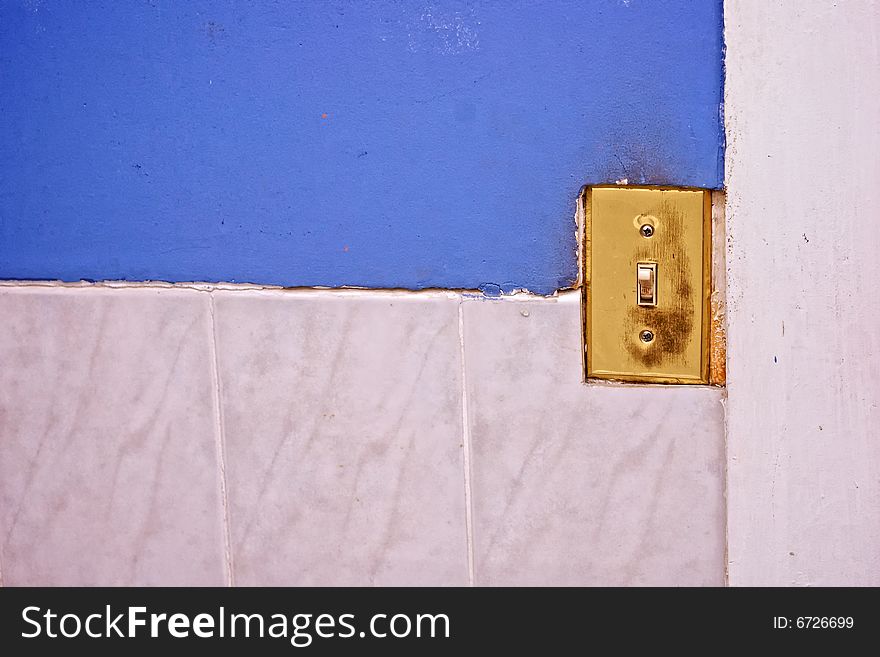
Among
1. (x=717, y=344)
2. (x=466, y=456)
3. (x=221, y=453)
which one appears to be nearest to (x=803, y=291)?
(x=717, y=344)

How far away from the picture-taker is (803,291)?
777mm

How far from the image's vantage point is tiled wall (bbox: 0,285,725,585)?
837 millimetres

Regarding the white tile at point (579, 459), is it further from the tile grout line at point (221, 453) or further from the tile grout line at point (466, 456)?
the tile grout line at point (221, 453)

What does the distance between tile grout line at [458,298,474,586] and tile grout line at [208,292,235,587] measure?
0.95 ft

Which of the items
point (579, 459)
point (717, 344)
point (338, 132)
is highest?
point (338, 132)

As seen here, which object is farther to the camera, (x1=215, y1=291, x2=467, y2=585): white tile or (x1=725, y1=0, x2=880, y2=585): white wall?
(x1=215, y1=291, x2=467, y2=585): white tile

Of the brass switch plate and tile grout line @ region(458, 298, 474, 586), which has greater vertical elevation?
the brass switch plate

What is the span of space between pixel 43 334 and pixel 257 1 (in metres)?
0.47

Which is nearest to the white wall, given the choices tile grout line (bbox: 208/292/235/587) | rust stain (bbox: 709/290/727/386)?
rust stain (bbox: 709/290/727/386)

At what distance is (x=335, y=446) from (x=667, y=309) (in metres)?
0.41

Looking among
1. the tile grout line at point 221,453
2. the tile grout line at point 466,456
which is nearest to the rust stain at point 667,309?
the tile grout line at point 466,456

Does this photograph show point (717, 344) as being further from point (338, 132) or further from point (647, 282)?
point (338, 132)

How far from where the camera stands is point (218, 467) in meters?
0.90

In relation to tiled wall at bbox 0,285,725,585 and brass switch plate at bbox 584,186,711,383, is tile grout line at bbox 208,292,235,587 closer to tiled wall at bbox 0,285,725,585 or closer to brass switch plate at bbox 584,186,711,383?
tiled wall at bbox 0,285,725,585
